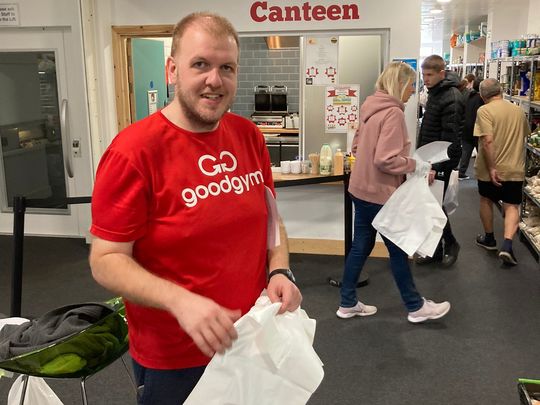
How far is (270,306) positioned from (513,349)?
2507mm

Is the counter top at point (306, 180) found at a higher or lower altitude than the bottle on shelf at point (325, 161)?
lower

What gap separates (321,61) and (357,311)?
2188 millimetres

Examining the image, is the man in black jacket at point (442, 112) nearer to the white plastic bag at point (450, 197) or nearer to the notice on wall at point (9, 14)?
the white plastic bag at point (450, 197)

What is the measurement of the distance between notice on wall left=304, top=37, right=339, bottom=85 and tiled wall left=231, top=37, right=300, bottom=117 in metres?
2.99

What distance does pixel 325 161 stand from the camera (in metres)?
4.51

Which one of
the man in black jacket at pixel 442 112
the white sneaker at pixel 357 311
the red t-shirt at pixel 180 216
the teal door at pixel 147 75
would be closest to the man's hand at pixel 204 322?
the red t-shirt at pixel 180 216

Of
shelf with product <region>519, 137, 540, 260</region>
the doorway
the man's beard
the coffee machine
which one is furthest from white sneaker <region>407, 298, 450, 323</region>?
the coffee machine

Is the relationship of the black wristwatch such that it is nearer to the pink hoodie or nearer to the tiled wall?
the pink hoodie

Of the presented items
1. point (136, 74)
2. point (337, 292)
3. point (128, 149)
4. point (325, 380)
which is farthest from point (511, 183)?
point (128, 149)

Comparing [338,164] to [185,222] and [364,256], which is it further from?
[185,222]

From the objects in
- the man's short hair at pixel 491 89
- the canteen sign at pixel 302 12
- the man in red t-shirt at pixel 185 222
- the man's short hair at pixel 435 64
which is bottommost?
the man in red t-shirt at pixel 185 222

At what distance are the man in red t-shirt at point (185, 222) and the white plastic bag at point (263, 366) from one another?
0.06 meters

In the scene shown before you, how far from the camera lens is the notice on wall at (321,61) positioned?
187 inches

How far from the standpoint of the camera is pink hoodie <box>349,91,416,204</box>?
333 centimetres
